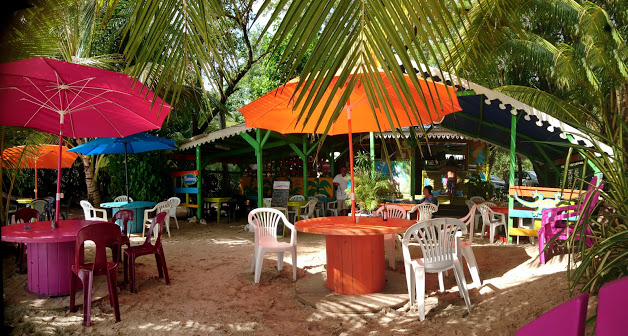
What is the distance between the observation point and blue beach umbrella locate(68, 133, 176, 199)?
29.1 feet

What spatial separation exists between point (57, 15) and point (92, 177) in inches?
418

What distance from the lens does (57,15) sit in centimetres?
310

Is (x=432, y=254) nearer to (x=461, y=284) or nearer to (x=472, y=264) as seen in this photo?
(x=461, y=284)

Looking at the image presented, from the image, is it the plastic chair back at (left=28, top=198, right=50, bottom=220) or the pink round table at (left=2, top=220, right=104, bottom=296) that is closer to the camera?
the pink round table at (left=2, top=220, right=104, bottom=296)

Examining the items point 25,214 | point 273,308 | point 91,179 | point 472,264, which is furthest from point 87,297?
point 91,179

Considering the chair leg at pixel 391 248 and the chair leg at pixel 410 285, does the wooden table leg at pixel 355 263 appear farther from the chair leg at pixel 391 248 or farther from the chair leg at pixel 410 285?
the chair leg at pixel 391 248

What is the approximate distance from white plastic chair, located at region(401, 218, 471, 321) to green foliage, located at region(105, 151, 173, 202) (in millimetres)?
9181

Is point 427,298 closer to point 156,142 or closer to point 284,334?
point 284,334

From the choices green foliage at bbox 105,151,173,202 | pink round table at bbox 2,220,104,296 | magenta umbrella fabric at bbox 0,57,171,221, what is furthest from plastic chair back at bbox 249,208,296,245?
green foliage at bbox 105,151,173,202

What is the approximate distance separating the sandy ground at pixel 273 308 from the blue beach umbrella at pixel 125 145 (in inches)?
134

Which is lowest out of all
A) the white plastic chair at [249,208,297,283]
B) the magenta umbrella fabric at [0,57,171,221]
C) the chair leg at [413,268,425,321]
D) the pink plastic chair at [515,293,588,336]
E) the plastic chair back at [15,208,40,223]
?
the chair leg at [413,268,425,321]

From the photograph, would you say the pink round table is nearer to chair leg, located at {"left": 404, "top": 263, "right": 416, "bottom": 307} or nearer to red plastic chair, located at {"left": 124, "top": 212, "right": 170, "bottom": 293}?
red plastic chair, located at {"left": 124, "top": 212, "right": 170, "bottom": 293}

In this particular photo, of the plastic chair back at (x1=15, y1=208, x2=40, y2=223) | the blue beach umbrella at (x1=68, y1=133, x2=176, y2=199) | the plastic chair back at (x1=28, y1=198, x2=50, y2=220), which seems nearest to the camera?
the plastic chair back at (x1=15, y1=208, x2=40, y2=223)

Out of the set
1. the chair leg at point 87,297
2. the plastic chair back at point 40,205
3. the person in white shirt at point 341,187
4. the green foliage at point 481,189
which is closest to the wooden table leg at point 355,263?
the chair leg at point 87,297
